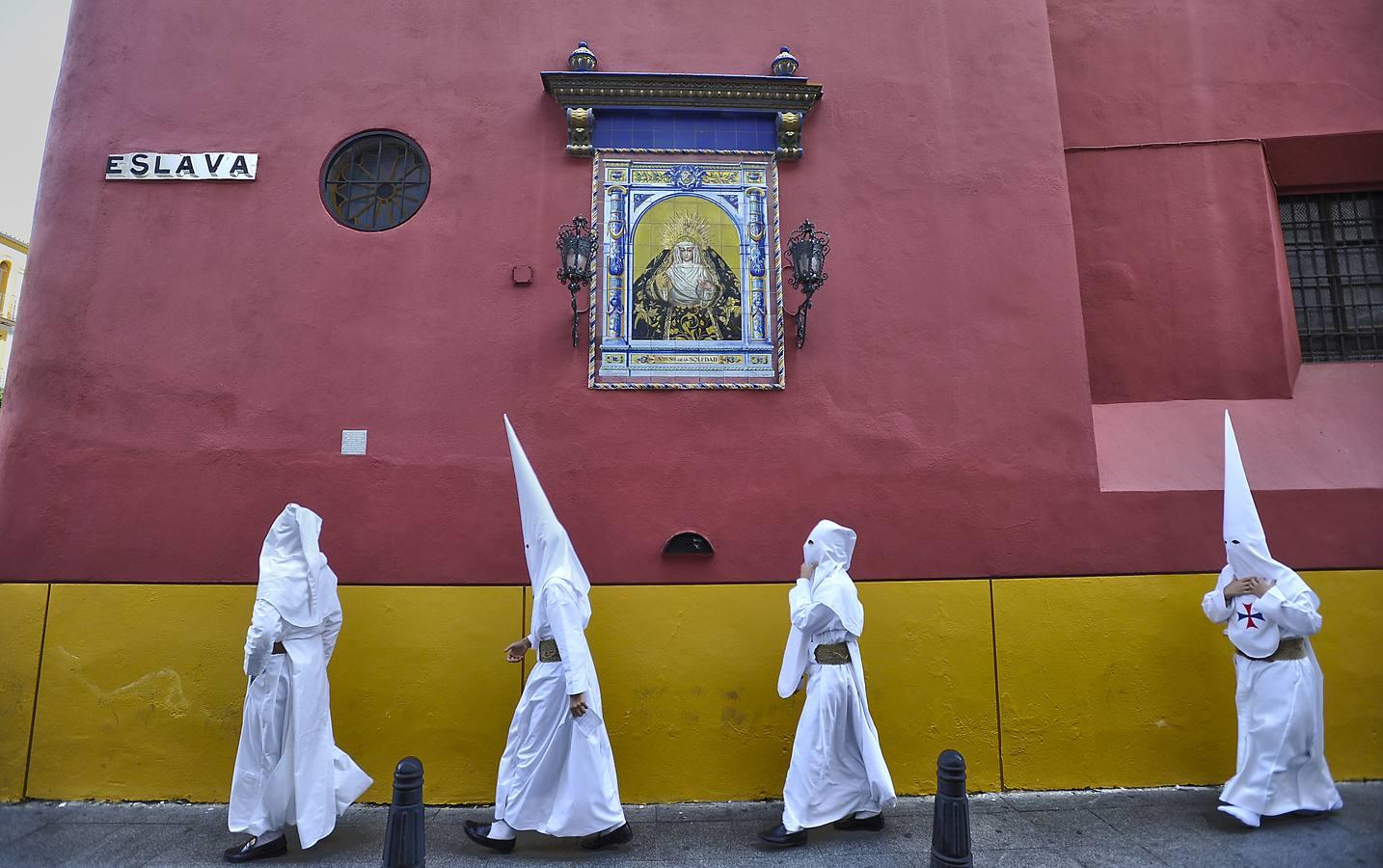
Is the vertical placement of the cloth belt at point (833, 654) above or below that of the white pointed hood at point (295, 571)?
below

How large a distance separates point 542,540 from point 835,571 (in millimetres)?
1792

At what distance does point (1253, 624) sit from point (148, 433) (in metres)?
7.51

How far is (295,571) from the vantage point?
4699 mm

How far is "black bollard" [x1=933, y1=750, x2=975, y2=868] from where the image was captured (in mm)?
3916

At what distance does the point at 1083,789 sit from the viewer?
5500 millimetres

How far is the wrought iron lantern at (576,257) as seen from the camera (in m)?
5.46

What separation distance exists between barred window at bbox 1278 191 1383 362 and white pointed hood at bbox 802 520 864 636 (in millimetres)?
4650

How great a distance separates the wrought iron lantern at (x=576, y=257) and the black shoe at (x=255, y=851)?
3567 mm

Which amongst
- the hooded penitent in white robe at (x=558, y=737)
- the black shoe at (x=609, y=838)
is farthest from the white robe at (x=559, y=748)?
the black shoe at (x=609, y=838)

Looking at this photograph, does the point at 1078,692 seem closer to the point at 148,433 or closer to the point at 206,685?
the point at 206,685

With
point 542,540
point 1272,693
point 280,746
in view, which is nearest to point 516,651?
point 542,540

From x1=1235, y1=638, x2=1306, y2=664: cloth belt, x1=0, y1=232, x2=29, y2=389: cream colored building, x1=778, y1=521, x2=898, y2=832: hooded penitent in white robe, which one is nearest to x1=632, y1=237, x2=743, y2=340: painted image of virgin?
x1=778, y1=521, x2=898, y2=832: hooded penitent in white robe

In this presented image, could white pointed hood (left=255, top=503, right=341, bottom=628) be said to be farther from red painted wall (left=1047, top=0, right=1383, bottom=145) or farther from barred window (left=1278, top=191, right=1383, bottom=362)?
barred window (left=1278, top=191, right=1383, bottom=362)

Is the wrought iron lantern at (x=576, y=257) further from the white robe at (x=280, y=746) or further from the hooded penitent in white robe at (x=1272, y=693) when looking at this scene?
the hooded penitent in white robe at (x=1272, y=693)
